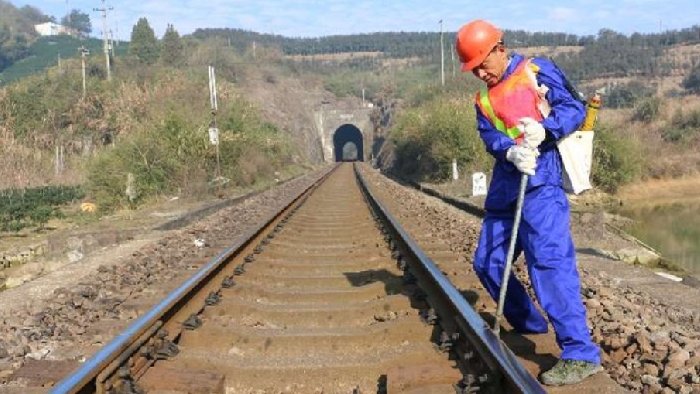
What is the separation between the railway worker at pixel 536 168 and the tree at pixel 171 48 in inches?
3274

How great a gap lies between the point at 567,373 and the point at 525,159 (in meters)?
1.07

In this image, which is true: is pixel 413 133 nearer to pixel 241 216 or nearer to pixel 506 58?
pixel 241 216

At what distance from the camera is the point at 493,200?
430 cm

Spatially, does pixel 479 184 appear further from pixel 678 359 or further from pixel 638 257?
pixel 678 359

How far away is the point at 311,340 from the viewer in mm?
4609

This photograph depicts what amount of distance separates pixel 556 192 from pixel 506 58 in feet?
2.66

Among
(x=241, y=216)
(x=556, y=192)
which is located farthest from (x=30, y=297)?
(x=241, y=216)

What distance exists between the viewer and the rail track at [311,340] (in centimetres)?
373

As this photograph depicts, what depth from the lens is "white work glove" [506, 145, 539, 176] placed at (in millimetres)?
3759

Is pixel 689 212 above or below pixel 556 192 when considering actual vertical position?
below

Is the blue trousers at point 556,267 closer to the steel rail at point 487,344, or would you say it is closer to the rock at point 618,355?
the steel rail at point 487,344

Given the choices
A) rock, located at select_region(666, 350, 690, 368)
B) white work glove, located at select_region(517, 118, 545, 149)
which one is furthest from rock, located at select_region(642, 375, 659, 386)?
white work glove, located at select_region(517, 118, 545, 149)

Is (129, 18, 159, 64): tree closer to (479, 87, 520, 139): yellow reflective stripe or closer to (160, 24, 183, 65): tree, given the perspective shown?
(160, 24, 183, 65): tree

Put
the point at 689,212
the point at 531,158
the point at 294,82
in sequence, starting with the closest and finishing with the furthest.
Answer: the point at 531,158 < the point at 689,212 < the point at 294,82
